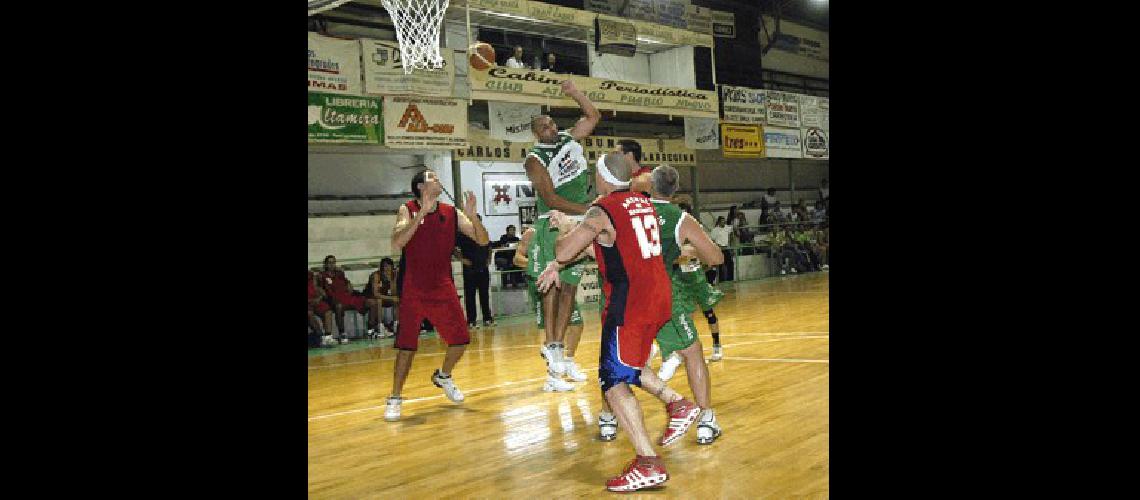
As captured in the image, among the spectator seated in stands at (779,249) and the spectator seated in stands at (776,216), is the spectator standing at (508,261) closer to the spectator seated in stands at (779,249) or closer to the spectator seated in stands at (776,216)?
the spectator seated in stands at (779,249)

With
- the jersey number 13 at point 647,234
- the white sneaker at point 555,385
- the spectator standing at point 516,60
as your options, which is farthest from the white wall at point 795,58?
the jersey number 13 at point 647,234

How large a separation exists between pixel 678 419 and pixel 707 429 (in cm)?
35

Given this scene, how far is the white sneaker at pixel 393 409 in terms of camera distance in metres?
6.70

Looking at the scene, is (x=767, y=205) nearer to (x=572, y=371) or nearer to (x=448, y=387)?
(x=572, y=371)

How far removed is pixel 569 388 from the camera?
7.53 meters

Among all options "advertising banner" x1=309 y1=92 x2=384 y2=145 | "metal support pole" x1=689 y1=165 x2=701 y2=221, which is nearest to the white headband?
"advertising banner" x1=309 y1=92 x2=384 y2=145

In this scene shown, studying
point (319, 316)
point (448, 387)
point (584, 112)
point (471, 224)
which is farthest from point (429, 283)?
point (319, 316)

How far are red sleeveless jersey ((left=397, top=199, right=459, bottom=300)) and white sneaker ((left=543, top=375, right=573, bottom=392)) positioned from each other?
1169mm

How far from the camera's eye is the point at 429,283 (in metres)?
6.88

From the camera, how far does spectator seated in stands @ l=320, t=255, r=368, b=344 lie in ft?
42.8

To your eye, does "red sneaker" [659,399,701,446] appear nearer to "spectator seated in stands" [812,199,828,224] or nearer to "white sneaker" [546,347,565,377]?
"white sneaker" [546,347,565,377]

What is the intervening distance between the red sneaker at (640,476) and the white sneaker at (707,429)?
101 centimetres
